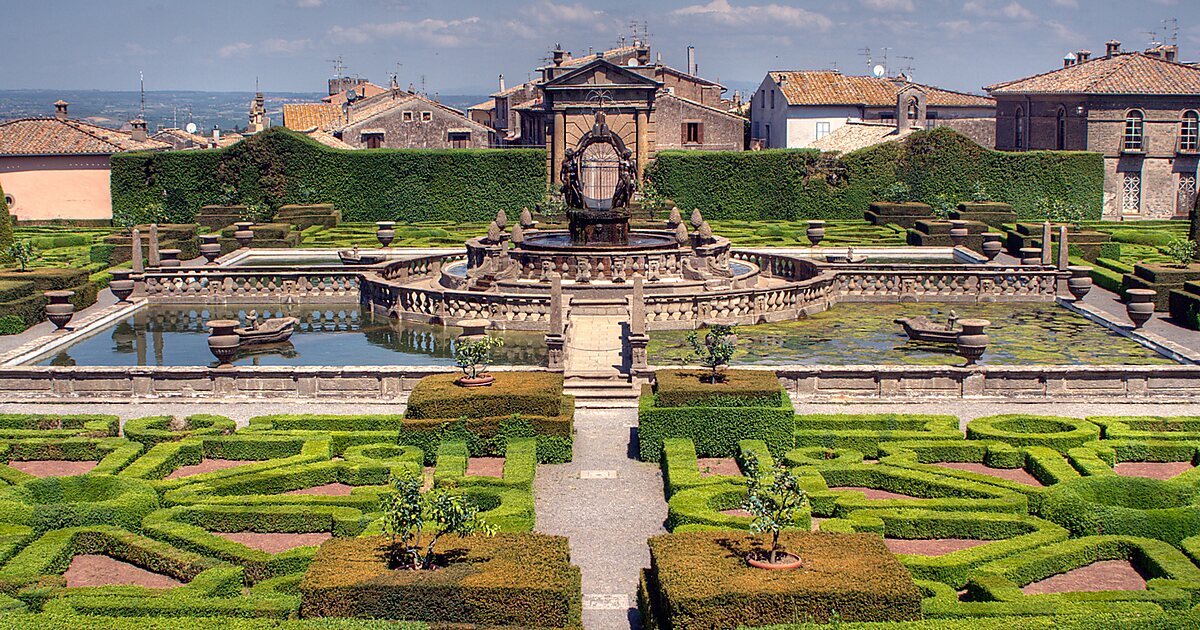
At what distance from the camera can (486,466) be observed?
2416cm

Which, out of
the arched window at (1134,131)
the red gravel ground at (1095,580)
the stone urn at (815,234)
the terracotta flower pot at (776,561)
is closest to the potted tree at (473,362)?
the terracotta flower pot at (776,561)

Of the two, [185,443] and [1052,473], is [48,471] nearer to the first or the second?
[185,443]

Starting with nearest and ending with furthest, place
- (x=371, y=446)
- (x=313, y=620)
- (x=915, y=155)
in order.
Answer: (x=313, y=620) → (x=371, y=446) → (x=915, y=155)

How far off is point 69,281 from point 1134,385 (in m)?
30.5

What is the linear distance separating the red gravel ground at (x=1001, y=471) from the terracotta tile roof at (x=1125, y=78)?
5222cm

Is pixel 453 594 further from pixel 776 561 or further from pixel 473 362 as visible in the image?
pixel 473 362

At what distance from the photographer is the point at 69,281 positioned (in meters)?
42.3

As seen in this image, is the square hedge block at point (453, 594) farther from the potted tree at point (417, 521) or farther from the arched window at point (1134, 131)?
the arched window at point (1134, 131)

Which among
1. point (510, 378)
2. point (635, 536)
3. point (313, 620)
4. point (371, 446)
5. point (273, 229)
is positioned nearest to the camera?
point (313, 620)

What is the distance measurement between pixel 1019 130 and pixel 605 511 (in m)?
62.8

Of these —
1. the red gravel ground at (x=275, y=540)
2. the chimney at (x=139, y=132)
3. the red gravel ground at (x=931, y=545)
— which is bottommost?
the red gravel ground at (x=931, y=545)

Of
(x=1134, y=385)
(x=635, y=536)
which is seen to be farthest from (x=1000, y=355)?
(x=635, y=536)

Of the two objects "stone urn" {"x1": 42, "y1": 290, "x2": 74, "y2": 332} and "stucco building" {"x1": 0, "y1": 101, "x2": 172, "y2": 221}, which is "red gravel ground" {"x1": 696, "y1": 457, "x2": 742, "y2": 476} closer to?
"stone urn" {"x1": 42, "y1": 290, "x2": 74, "y2": 332}

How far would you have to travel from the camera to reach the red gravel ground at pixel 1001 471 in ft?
75.5
